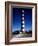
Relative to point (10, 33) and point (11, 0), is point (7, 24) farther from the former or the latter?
point (11, 0)

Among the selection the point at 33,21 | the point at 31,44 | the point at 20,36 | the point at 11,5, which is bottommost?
the point at 31,44

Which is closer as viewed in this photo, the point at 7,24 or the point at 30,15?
the point at 7,24

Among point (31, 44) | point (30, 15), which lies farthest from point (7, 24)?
point (31, 44)

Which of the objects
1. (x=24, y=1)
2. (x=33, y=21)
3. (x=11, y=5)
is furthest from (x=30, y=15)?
(x=11, y=5)

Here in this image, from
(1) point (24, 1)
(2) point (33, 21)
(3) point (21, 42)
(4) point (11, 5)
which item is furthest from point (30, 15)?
(3) point (21, 42)

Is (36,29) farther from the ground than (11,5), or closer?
closer

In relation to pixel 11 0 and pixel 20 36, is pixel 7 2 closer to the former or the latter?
pixel 11 0

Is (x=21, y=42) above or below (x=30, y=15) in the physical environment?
below

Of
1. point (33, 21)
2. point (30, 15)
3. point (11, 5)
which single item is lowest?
point (33, 21)
